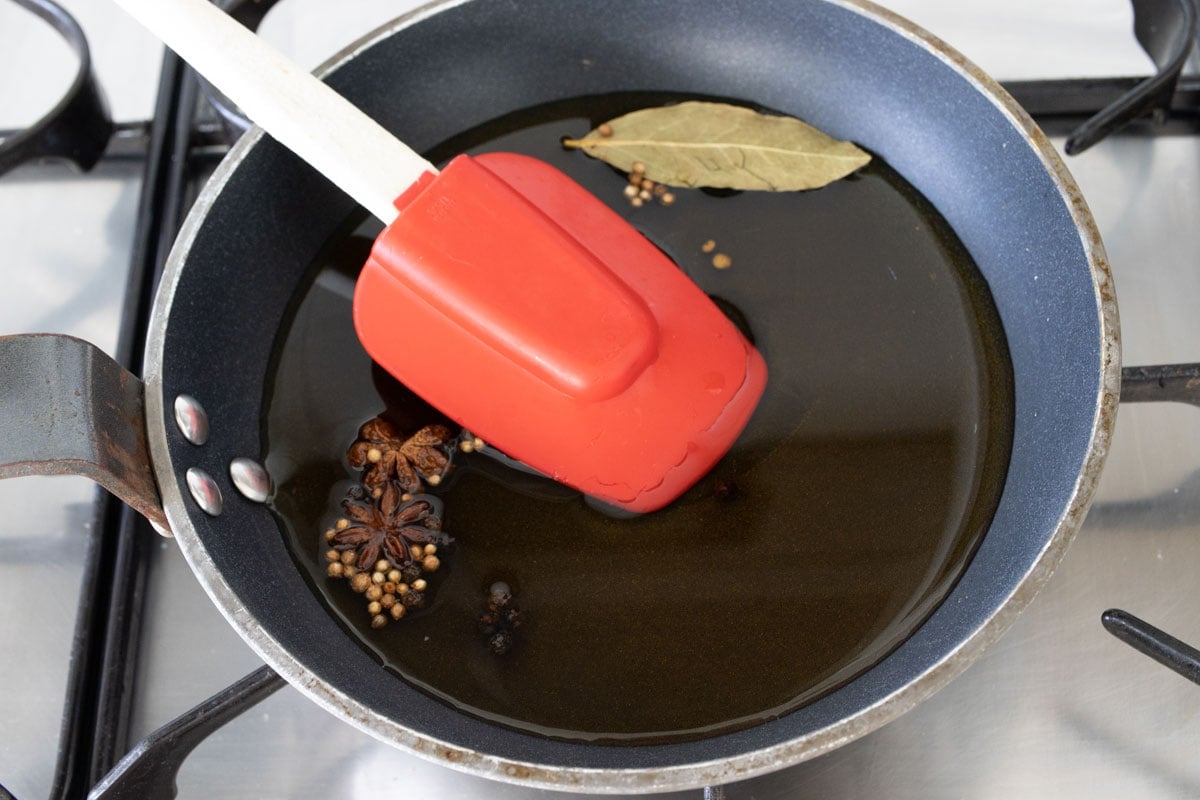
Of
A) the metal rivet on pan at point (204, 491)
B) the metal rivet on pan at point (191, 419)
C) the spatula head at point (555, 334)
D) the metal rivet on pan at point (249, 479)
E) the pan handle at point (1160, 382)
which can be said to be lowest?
the metal rivet on pan at point (249, 479)

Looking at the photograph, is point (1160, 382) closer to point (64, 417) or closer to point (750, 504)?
point (750, 504)

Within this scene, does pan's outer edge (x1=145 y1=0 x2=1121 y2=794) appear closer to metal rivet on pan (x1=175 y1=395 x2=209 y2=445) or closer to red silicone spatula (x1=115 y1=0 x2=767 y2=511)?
metal rivet on pan (x1=175 y1=395 x2=209 y2=445)

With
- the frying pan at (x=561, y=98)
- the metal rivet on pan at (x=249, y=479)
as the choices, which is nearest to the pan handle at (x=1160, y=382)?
the frying pan at (x=561, y=98)

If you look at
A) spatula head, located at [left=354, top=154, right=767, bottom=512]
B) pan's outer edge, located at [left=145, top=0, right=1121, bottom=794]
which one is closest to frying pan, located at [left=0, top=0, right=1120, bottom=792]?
pan's outer edge, located at [left=145, top=0, right=1121, bottom=794]

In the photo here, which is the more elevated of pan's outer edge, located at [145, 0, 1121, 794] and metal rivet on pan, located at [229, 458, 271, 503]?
pan's outer edge, located at [145, 0, 1121, 794]

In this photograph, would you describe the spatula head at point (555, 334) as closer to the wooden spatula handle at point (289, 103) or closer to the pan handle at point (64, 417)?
the wooden spatula handle at point (289, 103)

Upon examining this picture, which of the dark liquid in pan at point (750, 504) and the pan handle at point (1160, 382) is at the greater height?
the pan handle at point (1160, 382)

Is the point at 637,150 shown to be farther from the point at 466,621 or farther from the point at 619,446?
the point at 466,621

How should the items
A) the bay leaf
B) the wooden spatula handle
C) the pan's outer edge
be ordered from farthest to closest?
the bay leaf → the wooden spatula handle → the pan's outer edge
